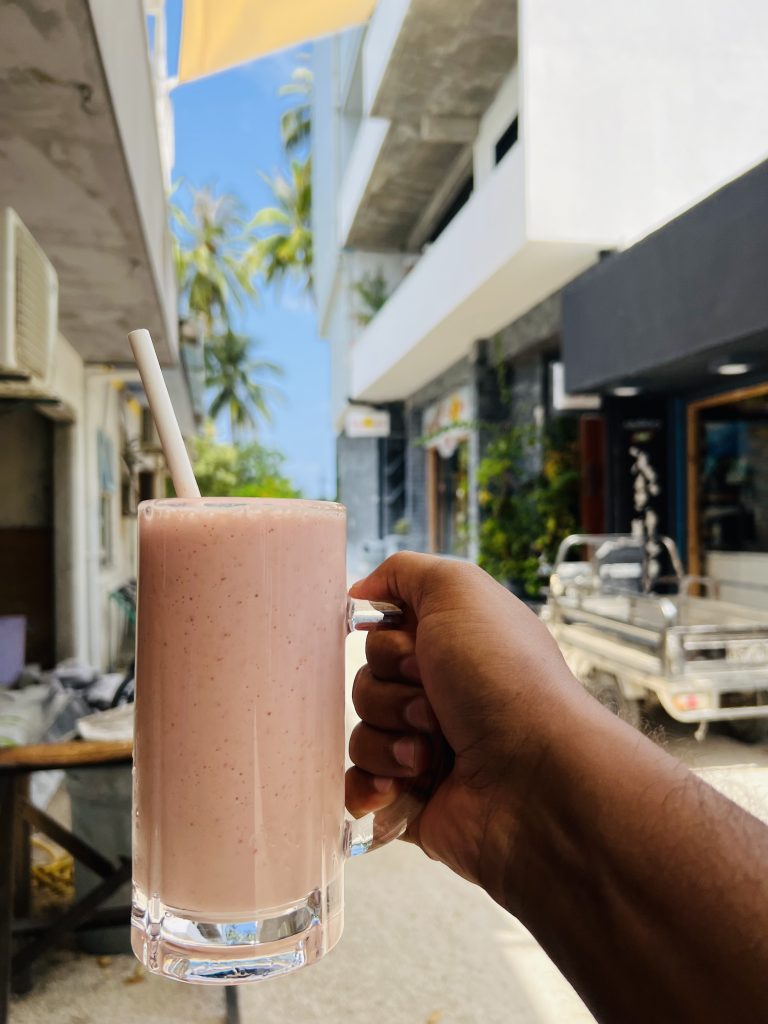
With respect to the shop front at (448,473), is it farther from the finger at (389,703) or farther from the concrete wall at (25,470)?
the finger at (389,703)

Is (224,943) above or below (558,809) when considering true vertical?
below

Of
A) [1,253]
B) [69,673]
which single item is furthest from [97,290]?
[69,673]

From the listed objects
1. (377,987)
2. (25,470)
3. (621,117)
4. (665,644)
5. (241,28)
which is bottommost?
(377,987)

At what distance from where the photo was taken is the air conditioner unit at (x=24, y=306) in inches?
86.0

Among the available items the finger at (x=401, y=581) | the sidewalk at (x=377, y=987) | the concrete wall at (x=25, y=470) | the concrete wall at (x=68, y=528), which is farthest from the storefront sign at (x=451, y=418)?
the finger at (x=401, y=581)

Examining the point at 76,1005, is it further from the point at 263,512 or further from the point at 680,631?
the point at 680,631

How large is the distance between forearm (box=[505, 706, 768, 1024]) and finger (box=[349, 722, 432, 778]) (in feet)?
0.62

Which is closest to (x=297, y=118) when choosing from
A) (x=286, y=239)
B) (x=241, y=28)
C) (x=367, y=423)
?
(x=286, y=239)

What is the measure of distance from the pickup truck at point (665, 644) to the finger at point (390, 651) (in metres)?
0.76

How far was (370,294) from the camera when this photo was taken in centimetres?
1338

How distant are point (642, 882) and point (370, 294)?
13.5 meters

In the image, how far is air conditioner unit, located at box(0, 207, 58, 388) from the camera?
7.16ft

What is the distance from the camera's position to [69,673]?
445 centimetres

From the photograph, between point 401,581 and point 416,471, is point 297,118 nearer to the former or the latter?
point 416,471
